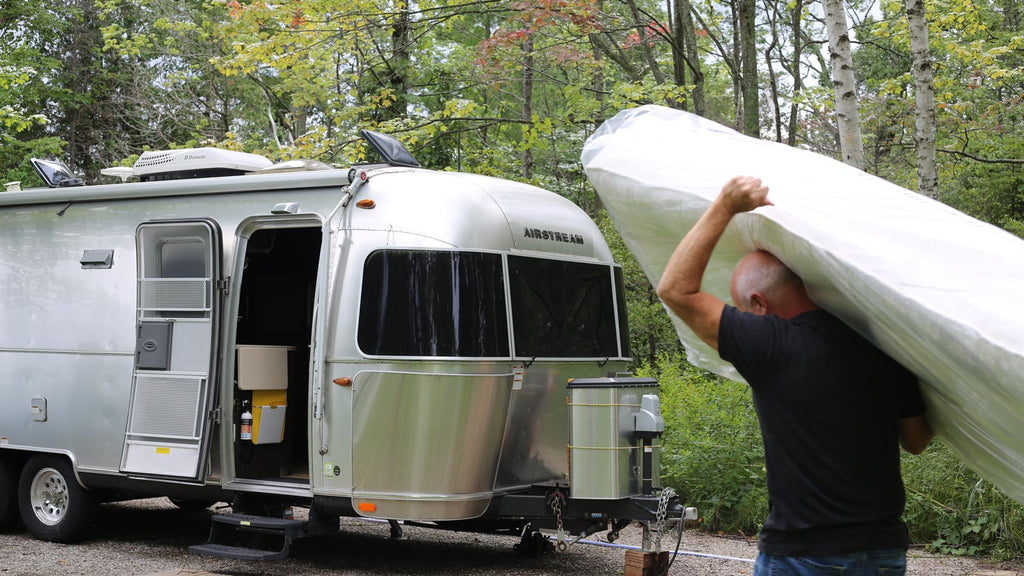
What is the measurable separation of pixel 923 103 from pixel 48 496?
857 cm

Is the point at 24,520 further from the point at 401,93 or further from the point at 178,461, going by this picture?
the point at 401,93

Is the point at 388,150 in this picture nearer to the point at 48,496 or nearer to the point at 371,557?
the point at 371,557

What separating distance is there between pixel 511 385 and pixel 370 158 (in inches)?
360

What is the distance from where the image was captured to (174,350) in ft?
28.1

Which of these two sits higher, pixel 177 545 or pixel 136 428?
pixel 136 428

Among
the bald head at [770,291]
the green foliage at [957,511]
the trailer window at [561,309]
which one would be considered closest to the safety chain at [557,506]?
the trailer window at [561,309]

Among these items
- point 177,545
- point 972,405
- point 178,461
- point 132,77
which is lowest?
point 177,545

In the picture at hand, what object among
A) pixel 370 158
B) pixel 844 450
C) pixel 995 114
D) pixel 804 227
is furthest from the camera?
pixel 370 158

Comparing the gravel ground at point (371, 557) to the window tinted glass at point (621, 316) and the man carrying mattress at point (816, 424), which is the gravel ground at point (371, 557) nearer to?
the window tinted glass at point (621, 316)

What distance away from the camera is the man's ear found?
10.8ft

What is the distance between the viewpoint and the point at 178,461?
838cm

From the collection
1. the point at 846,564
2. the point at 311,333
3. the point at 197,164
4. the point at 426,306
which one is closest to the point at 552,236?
the point at 426,306

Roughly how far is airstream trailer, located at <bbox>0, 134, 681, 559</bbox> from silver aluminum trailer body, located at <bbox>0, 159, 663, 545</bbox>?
0.6 inches

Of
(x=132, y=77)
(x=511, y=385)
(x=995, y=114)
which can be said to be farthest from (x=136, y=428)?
(x=132, y=77)
